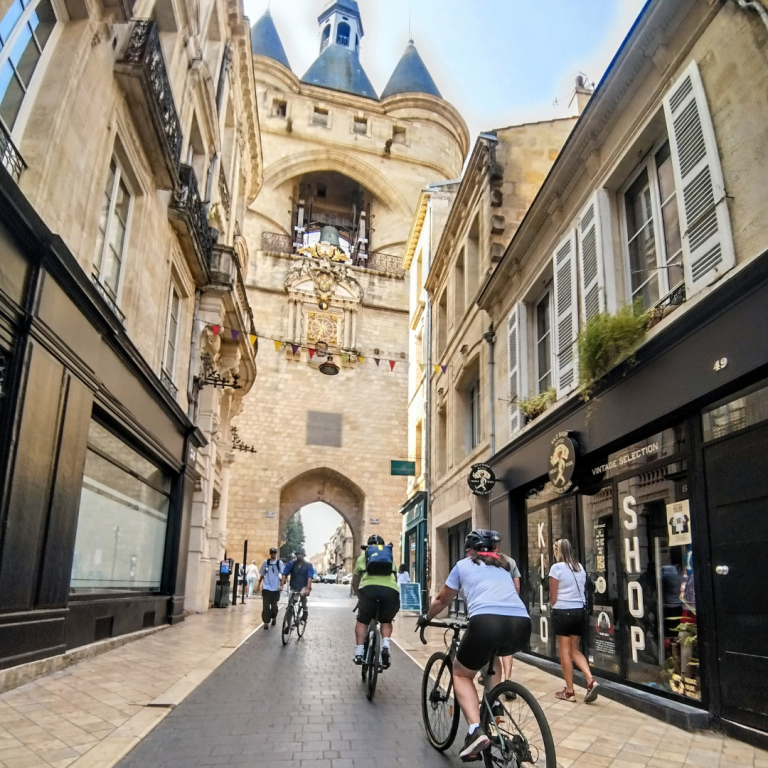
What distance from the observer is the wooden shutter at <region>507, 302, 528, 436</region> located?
10.6m

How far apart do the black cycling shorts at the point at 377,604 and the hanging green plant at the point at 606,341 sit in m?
3.19

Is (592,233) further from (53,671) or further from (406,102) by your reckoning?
(406,102)

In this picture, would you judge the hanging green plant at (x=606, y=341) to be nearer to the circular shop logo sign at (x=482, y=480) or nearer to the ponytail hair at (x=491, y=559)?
the ponytail hair at (x=491, y=559)

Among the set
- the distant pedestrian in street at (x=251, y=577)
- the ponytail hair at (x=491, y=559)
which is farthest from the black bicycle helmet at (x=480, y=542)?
the distant pedestrian in street at (x=251, y=577)

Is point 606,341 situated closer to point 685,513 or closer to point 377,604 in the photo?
point 685,513

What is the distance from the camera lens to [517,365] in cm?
1077

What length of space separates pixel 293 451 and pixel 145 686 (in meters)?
25.2

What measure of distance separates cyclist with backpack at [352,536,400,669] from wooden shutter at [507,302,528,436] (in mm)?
4522

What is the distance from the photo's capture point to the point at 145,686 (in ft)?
20.5

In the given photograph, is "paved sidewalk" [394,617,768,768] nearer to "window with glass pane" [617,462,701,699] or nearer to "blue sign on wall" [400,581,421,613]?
"window with glass pane" [617,462,701,699]

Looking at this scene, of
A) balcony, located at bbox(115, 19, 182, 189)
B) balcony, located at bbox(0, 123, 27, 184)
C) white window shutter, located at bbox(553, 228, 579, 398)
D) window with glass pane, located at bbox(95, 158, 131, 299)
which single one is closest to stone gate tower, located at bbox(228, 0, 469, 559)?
balcony, located at bbox(115, 19, 182, 189)

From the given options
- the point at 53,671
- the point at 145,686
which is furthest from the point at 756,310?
the point at 53,671

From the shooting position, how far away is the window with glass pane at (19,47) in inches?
245

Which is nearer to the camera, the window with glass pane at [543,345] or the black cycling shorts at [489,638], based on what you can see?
the black cycling shorts at [489,638]
